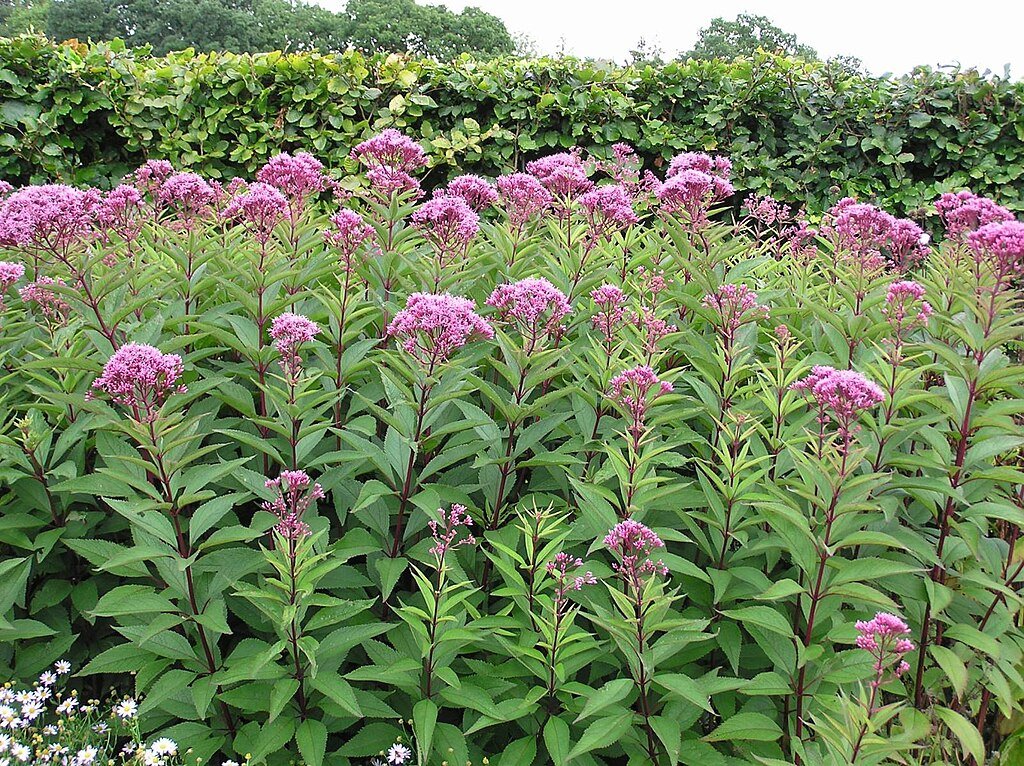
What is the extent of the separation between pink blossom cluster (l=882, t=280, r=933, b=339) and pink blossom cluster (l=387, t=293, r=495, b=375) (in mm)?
1651

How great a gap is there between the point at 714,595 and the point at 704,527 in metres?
0.44

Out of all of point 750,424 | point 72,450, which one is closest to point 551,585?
Result: point 750,424

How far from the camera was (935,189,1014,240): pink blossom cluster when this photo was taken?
12.0ft

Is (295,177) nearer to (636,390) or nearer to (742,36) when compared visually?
(636,390)

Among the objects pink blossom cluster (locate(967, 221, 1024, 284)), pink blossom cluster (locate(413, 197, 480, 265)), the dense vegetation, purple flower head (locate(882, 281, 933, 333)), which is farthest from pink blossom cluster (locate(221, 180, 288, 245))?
pink blossom cluster (locate(967, 221, 1024, 284))

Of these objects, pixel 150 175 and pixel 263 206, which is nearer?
pixel 263 206

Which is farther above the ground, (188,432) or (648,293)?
(648,293)

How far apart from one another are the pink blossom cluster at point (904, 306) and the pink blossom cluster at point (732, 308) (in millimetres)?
532

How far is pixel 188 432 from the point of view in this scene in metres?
3.02

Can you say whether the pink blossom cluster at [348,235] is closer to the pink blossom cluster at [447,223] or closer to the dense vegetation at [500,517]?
the dense vegetation at [500,517]

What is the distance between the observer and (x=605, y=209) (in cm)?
420

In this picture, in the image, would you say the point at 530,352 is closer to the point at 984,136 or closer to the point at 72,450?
the point at 72,450

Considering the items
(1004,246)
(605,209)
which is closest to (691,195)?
(605,209)

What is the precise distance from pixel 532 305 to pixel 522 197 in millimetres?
1513
